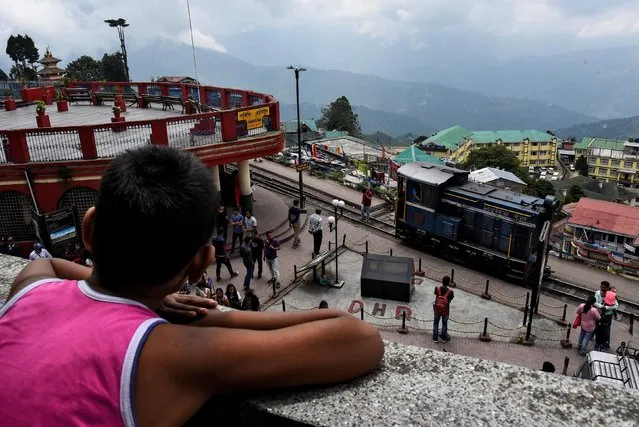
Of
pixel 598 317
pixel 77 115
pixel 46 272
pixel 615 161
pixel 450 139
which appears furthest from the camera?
pixel 450 139

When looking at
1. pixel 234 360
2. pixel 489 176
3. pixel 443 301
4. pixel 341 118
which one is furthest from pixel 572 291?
pixel 341 118

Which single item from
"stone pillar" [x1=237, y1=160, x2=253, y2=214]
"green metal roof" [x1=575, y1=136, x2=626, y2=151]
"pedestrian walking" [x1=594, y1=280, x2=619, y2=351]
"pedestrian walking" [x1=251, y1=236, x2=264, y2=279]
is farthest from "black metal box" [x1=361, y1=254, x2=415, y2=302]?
"green metal roof" [x1=575, y1=136, x2=626, y2=151]

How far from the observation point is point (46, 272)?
2.03 m

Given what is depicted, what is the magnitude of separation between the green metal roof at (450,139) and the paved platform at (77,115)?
69.8m

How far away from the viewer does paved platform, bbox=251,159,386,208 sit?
952 inches

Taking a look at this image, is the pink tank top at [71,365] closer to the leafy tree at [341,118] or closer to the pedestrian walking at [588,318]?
the pedestrian walking at [588,318]

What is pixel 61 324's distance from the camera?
1.48 meters

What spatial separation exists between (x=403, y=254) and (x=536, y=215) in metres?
4.77

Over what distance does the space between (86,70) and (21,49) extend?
467 inches

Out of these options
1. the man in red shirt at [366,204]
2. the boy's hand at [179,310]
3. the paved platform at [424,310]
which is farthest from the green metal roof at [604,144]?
the boy's hand at [179,310]

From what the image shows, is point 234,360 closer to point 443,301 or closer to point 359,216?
point 443,301

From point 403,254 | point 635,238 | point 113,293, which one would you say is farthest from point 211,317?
point 635,238

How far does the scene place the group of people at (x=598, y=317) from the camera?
11.0 m

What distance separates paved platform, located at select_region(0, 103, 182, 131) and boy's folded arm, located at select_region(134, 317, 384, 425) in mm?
22073
